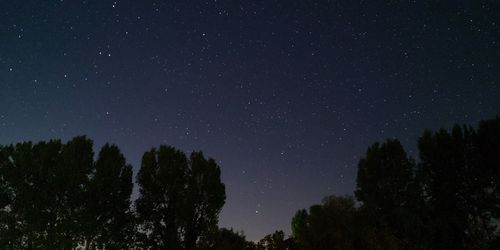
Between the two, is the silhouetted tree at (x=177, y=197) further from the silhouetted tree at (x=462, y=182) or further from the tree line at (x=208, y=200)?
the silhouetted tree at (x=462, y=182)

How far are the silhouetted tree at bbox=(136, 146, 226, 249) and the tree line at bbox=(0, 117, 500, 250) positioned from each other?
0.09 metres

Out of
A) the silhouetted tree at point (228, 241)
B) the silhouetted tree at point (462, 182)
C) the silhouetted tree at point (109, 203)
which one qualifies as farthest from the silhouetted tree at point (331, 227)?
the silhouetted tree at point (109, 203)

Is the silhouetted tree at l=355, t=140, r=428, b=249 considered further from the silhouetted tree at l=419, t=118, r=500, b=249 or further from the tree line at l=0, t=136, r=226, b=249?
the tree line at l=0, t=136, r=226, b=249

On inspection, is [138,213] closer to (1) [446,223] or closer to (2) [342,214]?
(2) [342,214]

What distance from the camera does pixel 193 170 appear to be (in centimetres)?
3812

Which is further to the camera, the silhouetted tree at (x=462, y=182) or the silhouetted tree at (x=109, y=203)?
the silhouetted tree at (x=462, y=182)

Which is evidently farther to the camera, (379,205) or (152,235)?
(379,205)

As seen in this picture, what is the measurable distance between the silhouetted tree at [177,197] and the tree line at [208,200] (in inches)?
3.4

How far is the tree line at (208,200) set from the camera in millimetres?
31844

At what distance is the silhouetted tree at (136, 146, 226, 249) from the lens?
3516cm

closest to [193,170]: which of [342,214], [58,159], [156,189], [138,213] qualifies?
[156,189]

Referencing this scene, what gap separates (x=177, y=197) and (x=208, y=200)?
9.10 ft

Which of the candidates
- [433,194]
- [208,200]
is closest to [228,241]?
[208,200]

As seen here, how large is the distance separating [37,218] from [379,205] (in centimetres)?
2869
